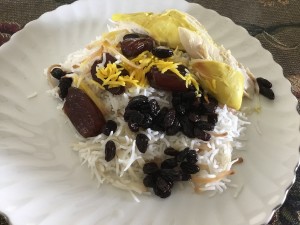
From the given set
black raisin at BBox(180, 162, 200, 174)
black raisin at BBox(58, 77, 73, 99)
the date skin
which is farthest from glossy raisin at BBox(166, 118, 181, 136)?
black raisin at BBox(58, 77, 73, 99)

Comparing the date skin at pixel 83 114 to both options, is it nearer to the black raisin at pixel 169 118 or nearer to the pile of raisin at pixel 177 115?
the pile of raisin at pixel 177 115

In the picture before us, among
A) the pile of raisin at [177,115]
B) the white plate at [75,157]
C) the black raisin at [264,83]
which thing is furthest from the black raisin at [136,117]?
the black raisin at [264,83]

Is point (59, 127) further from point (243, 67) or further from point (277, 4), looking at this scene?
point (277, 4)

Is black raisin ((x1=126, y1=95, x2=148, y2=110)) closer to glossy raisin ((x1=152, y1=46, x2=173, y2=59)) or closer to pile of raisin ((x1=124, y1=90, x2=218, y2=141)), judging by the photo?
pile of raisin ((x1=124, y1=90, x2=218, y2=141))

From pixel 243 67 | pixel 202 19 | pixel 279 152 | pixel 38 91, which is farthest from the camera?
pixel 202 19

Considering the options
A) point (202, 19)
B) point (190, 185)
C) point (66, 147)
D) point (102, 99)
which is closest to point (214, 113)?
point (190, 185)

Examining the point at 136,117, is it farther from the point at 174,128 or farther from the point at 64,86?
the point at 64,86

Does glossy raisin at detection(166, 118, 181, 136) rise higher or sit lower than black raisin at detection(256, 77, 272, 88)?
A: higher
